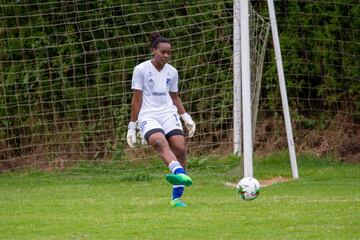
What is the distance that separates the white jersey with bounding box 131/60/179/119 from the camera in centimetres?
1057

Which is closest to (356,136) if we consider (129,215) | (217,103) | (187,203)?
(217,103)

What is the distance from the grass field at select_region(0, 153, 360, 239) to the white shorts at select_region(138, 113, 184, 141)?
34.1 inches

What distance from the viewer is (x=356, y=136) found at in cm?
1684

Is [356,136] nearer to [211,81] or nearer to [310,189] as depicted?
[211,81]

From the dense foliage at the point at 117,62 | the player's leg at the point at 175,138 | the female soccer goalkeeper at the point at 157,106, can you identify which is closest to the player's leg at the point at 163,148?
the female soccer goalkeeper at the point at 157,106

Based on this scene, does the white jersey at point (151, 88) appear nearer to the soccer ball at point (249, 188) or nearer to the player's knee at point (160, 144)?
the player's knee at point (160, 144)

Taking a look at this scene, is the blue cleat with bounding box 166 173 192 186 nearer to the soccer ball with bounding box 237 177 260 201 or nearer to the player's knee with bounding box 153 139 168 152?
the player's knee with bounding box 153 139 168 152

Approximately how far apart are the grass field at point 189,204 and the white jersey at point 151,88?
1.13 metres

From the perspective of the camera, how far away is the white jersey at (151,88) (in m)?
10.6

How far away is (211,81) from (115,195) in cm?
447

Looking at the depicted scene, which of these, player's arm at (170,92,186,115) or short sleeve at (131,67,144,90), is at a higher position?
short sleeve at (131,67,144,90)

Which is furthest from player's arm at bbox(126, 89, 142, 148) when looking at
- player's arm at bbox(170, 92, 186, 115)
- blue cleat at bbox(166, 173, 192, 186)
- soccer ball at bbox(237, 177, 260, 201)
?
soccer ball at bbox(237, 177, 260, 201)

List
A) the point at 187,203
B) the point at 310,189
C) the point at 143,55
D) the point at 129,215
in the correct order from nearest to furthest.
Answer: the point at 129,215 < the point at 187,203 < the point at 310,189 < the point at 143,55

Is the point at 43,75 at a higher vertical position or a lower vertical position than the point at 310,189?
higher
